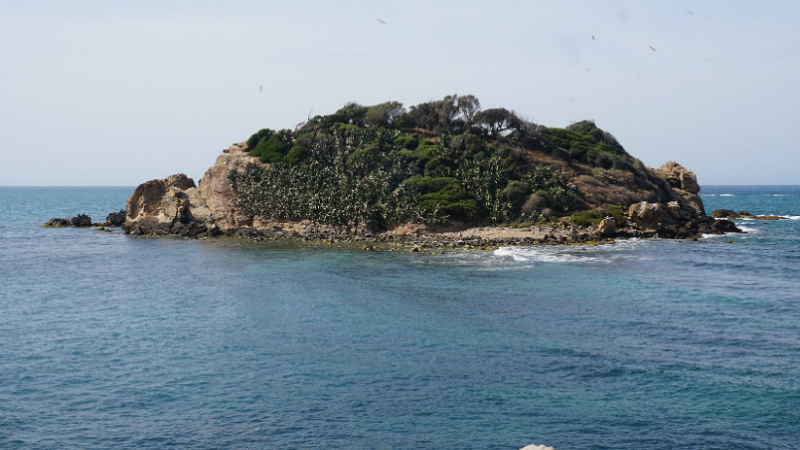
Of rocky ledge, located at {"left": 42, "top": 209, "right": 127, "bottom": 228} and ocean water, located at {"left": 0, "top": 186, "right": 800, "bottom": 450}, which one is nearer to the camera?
ocean water, located at {"left": 0, "top": 186, "right": 800, "bottom": 450}

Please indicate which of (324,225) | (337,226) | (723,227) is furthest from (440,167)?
(723,227)

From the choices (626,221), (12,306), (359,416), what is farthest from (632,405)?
(626,221)

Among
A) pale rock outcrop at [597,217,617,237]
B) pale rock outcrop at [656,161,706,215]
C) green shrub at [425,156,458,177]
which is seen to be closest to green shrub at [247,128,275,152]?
green shrub at [425,156,458,177]

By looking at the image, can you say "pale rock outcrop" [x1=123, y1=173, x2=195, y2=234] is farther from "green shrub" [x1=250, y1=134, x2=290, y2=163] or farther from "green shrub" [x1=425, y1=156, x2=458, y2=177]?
"green shrub" [x1=425, y1=156, x2=458, y2=177]

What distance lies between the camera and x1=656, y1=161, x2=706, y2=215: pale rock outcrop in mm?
95688

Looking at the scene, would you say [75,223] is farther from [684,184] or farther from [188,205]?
[684,184]

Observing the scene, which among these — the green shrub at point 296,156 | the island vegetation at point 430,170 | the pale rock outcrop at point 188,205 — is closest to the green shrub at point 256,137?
the island vegetation at point 430,170

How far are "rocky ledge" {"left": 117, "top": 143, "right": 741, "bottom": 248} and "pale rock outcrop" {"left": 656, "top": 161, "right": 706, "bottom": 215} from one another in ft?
1.23

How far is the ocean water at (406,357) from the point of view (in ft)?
62.7

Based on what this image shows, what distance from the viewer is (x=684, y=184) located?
327ft

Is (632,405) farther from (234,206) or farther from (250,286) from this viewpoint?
(234,206)

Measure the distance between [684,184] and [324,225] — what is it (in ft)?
202

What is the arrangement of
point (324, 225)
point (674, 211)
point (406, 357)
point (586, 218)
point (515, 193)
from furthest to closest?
point (674, 211)
point (515, 193)
point (324, 225)
point (586, 218)
point (406, 357)

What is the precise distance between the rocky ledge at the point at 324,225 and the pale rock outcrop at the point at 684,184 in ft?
1.23
